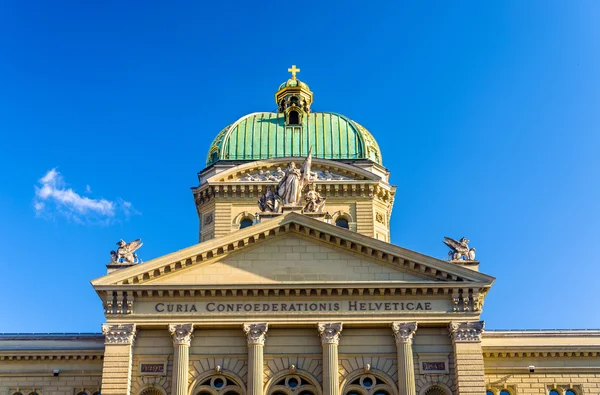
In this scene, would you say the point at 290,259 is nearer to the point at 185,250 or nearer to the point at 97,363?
the point at 185,250

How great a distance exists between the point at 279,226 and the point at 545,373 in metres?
15.5

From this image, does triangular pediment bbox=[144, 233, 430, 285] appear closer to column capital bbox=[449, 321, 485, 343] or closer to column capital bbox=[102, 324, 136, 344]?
column capital bbox=[102, 324, 136, 344]

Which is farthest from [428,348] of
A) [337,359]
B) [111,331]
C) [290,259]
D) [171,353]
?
[111,331]

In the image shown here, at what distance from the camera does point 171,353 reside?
137 feet

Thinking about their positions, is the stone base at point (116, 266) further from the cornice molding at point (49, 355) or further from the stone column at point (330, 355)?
the stone column at point (330, 355)

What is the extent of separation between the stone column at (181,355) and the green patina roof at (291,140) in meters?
19.5

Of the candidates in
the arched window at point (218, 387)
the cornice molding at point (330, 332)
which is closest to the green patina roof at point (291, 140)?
the cornice molding at point (330, 332)

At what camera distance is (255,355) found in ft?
135

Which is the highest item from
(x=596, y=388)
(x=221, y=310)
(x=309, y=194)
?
(x=309, y=194)

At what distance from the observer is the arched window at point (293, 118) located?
6206 cm

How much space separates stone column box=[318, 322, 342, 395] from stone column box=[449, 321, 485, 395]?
5.33 metres

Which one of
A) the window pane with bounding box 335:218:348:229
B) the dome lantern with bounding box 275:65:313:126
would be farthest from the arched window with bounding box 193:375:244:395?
the dome lantern with bounding box 275:65:313:126

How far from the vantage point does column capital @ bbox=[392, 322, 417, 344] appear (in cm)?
4153

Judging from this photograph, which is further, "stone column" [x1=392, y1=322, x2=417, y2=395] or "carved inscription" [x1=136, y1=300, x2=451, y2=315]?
"carved inscription" [x1=136, y1=300, x2=451, y2=315]
